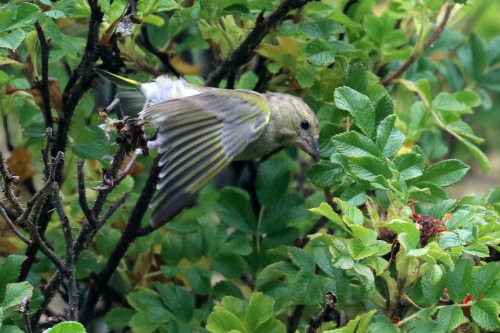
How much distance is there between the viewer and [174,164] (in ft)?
6.72

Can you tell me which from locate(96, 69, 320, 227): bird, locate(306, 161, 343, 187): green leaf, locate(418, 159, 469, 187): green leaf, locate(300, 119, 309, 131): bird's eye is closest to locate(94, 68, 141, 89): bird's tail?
locate(96, 69, 320, 227): bird

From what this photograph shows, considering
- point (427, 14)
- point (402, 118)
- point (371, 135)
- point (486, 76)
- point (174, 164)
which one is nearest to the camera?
point (371, 135)

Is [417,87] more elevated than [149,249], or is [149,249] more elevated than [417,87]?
[417,87]

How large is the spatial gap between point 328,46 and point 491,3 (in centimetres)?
187

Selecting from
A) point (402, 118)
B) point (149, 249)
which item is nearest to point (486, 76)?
point (402, 118)

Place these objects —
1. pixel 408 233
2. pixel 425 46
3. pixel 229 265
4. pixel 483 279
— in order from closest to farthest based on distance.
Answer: pixel 408 233 → pixel 483 279 → pixel 229 265 → pixel 425 46

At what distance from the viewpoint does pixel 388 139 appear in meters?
1.79

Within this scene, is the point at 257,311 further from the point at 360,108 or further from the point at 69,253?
the point at 360,108

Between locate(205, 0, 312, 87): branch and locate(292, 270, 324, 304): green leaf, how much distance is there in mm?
726

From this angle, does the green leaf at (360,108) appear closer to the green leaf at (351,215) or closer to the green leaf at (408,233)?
the green leaf at (351,215)

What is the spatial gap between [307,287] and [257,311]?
0.20 meters

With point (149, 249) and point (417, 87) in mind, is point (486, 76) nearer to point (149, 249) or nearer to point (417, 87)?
point (417, 87)

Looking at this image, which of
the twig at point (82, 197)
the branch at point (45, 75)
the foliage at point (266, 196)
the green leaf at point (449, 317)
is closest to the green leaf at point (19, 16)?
the foliage at point (266, 196)

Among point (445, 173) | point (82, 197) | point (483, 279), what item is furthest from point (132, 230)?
point (483, 279)
